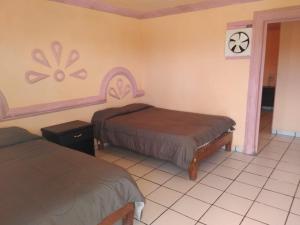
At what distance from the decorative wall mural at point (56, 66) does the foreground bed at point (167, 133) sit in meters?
0.70

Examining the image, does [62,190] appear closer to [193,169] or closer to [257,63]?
[193,169]

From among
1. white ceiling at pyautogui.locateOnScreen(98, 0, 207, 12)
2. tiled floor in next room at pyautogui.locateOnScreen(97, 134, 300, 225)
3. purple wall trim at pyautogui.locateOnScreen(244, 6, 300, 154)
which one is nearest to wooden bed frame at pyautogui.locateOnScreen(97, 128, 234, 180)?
tiled floor in next room at pyautogui.locateOnScreen(97, 134, 300, 225)

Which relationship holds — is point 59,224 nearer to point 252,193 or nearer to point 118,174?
point 118,174

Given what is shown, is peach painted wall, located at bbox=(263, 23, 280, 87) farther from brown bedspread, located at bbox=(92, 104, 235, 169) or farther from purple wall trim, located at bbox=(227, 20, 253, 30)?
brown bedspread, located at bbox=(92, 104, 235, 169)

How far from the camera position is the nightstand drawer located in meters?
2.80

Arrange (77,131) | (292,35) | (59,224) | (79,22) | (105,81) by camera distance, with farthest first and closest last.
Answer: (292,35)
(105,81)
(79,22)
(77,131)
(59,224)

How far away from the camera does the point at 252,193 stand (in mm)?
2475

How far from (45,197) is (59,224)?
0.72ft

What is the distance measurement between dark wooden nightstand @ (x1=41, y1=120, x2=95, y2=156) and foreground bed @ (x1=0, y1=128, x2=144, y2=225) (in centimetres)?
55

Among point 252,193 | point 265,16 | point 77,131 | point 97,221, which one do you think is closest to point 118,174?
point 97,221

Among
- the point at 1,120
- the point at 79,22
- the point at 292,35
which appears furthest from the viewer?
the point at 292,35

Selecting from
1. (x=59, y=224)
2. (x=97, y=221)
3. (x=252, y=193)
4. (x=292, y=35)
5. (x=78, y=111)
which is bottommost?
(x=252, y=193)

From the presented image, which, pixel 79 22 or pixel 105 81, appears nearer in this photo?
pixel 79 22

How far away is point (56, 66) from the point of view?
3.11m
